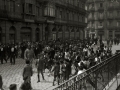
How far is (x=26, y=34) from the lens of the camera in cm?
2909

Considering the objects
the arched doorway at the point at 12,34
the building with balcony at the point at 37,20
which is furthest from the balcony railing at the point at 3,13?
the arched doorway at the point at 12,34

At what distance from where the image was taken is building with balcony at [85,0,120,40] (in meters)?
64.1

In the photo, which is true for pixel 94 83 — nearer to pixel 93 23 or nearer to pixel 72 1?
pixel 72 1

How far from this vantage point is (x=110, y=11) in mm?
65188

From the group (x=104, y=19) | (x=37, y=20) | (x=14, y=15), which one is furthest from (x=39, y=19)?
(x=104, y=19)

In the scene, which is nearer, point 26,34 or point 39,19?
point 26,34

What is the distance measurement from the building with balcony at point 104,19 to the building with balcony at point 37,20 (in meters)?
21.9

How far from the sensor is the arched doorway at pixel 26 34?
28.2 metres

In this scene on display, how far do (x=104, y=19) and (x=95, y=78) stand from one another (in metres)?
61.3

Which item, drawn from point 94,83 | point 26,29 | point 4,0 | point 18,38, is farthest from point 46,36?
point 94,83

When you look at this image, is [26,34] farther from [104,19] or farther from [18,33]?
[104,19]

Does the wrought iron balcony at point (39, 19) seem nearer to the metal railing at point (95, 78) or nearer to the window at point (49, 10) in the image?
the window at point (49, 10)

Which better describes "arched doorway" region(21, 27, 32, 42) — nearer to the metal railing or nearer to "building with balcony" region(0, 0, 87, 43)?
"building with balcony" region(0, 0, 87, 43)

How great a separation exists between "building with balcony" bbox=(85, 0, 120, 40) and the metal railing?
5635cm
